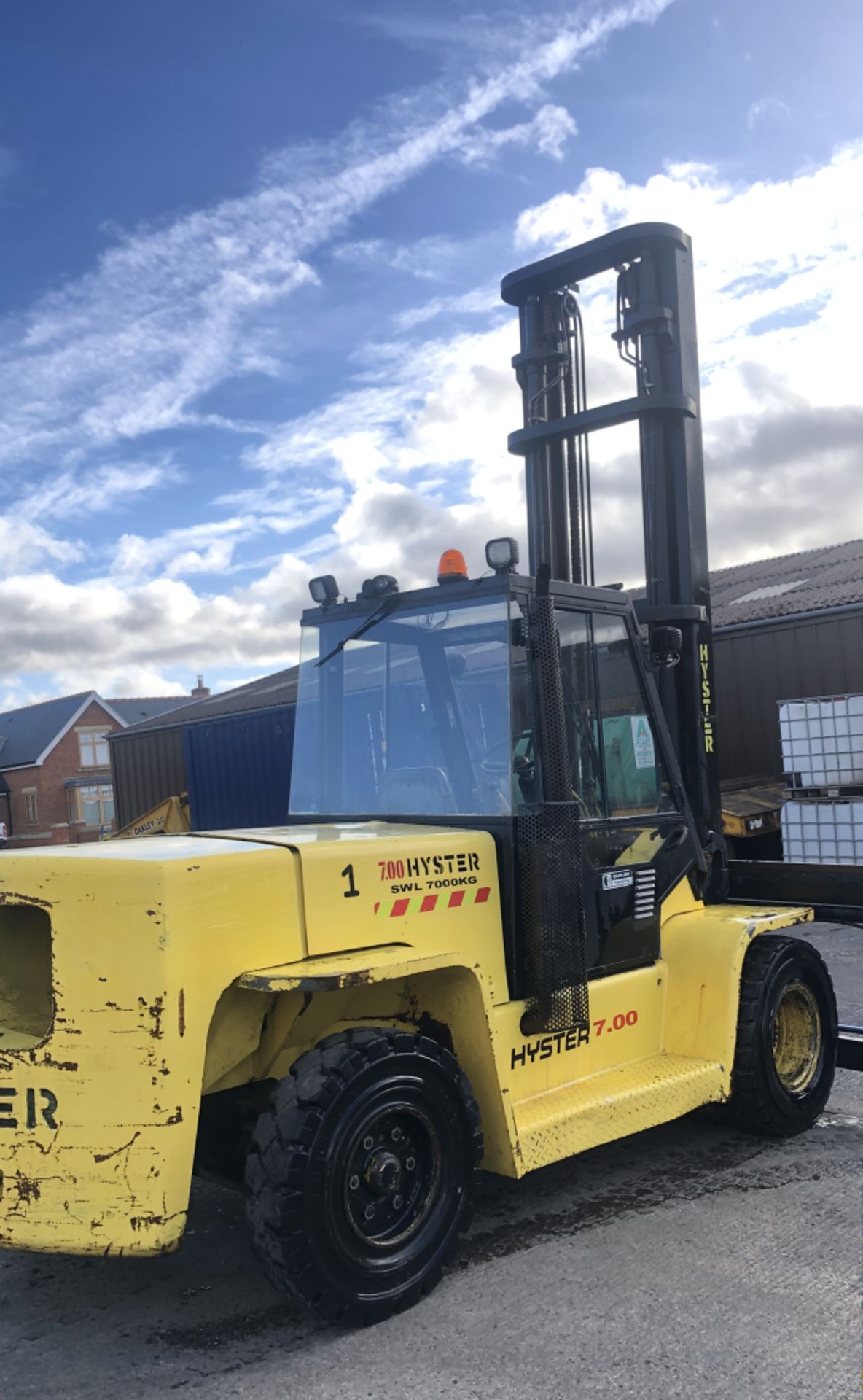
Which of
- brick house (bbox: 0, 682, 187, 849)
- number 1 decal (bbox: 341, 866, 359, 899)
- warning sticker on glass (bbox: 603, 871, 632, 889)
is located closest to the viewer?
number 1 decal (bbox: 341, 866, 359, 899)

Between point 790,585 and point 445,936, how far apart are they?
18280mm

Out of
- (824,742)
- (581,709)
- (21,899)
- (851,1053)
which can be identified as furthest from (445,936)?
(824,742)

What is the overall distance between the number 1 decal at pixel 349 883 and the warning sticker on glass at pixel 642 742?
1.52 metres

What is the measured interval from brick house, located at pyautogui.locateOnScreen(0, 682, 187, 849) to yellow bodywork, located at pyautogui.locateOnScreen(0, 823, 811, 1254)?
4952 cm

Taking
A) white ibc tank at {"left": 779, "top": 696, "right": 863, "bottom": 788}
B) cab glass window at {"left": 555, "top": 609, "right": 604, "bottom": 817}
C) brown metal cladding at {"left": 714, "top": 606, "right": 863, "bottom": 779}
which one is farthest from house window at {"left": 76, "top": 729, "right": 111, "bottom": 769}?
cab glass window at {"left": 555, "top": 609, "right": 604, "bottom": 817}

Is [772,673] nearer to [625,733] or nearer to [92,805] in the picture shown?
[625,733]

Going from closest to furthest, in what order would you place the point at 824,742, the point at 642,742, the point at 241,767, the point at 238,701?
the point at 642,742, the point at 824,742, the point at 241,767, the point at 238,701

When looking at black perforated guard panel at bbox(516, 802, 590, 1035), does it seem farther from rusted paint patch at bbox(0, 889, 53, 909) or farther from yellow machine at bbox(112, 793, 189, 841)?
yellow machine at bbox(112, 793, 189, 841)

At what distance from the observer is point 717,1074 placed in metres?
4.90

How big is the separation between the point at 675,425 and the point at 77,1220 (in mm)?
4261

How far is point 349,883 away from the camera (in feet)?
12.7

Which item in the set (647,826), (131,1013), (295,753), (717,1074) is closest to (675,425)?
(647,826)

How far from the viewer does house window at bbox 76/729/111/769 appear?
5334 cm

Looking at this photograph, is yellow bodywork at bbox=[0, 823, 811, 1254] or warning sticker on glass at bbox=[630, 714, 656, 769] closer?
yellow bodywork at bbox=[0, 823, 811, 1254]
